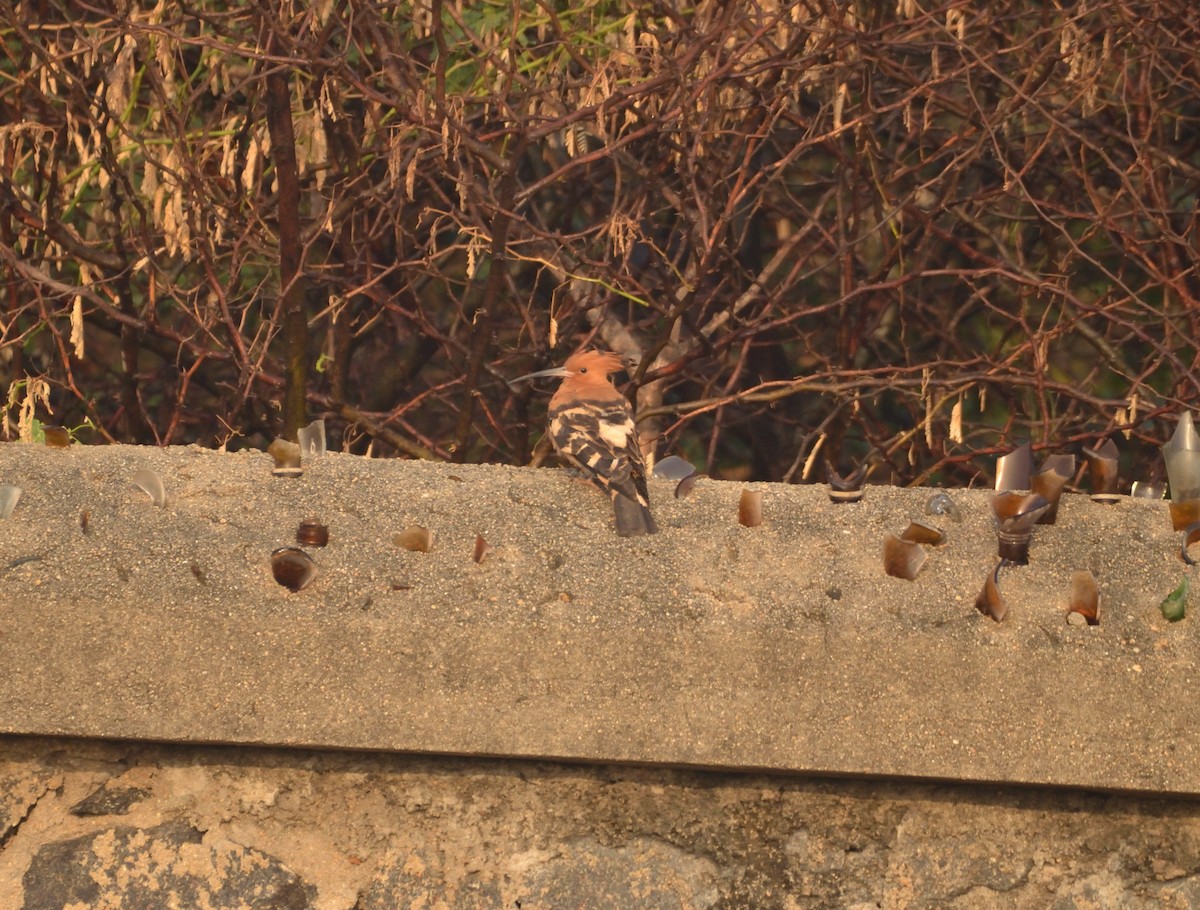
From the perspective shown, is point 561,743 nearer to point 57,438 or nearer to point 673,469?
point 673,469

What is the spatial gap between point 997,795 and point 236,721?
1.17 meters

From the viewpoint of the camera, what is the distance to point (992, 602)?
7.46ft

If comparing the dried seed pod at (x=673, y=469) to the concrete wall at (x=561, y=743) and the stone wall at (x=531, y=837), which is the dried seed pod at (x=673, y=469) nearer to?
the concrete wall at (x=561, y=743)

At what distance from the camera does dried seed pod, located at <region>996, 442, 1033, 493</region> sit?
2.66 m

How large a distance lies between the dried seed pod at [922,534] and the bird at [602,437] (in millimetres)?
426

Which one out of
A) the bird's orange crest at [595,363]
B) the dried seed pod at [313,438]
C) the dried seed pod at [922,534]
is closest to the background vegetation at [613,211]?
the bird's orange crest at [595,363]

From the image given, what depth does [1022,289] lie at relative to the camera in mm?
4547

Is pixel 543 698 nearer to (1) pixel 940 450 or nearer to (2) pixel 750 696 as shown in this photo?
(2) pixel 750 696

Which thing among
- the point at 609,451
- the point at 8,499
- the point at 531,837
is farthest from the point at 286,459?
the point at 531,837

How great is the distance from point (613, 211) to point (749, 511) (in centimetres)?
200

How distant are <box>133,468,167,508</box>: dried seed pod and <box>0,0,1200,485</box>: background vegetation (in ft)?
4.24

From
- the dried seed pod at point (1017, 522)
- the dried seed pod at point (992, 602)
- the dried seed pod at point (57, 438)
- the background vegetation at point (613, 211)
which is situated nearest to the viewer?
the dried seed pod at point (992, 602)

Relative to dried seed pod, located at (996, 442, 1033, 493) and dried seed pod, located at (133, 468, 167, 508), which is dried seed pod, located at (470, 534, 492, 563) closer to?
dried seed pod, located at (133, 468, 167, 508)

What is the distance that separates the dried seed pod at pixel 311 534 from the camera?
234 cm
